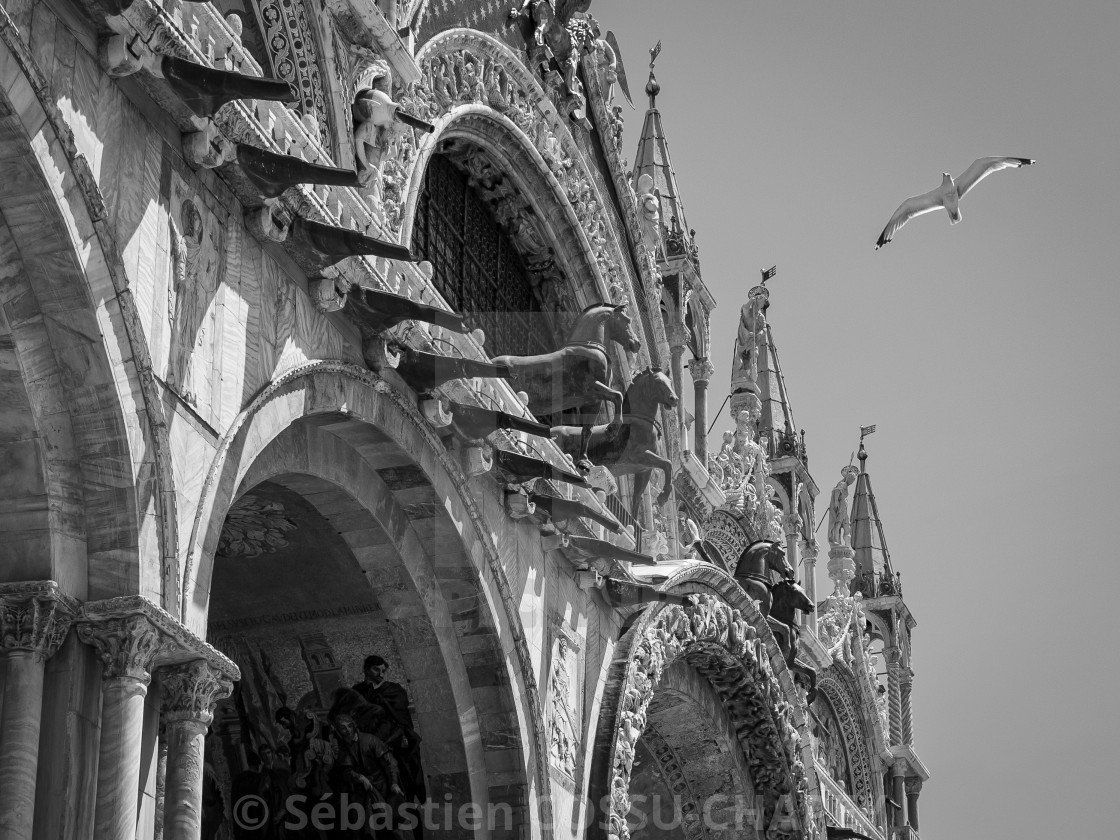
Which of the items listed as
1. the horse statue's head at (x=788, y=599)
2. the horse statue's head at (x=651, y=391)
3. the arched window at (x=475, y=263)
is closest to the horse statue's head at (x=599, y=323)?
the horse statue's head at (x=651, y=391)

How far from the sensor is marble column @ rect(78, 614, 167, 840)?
9805mm

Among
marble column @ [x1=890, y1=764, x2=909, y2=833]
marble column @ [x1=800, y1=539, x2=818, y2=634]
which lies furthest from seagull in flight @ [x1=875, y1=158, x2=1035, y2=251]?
marble column @ [x1=890, y1=764, x2=909, y2=833]

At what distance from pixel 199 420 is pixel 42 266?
1575 millimetres

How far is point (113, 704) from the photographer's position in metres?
10.0

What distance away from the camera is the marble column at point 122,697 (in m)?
9.80

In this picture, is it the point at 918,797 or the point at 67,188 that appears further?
the point at 918,797

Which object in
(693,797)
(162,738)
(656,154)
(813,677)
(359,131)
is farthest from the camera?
(656,154)

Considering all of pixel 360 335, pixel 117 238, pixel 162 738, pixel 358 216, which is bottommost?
pixel 162 738

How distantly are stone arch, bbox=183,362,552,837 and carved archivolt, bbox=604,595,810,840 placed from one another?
89.4 inches

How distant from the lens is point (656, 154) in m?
30.6

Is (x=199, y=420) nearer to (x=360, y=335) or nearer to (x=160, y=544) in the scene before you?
(x=160, y=544)

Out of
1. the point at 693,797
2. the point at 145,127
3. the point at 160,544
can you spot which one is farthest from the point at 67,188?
the point at 693,797

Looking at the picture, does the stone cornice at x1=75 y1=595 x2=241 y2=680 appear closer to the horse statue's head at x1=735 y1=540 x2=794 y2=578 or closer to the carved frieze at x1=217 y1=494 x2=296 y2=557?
the carved frieze at x1=217 y1=494 x2=296 y2=557

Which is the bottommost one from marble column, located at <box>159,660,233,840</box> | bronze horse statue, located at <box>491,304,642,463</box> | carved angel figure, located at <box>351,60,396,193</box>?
marble column, located at <box>159,660,233,840</box>
